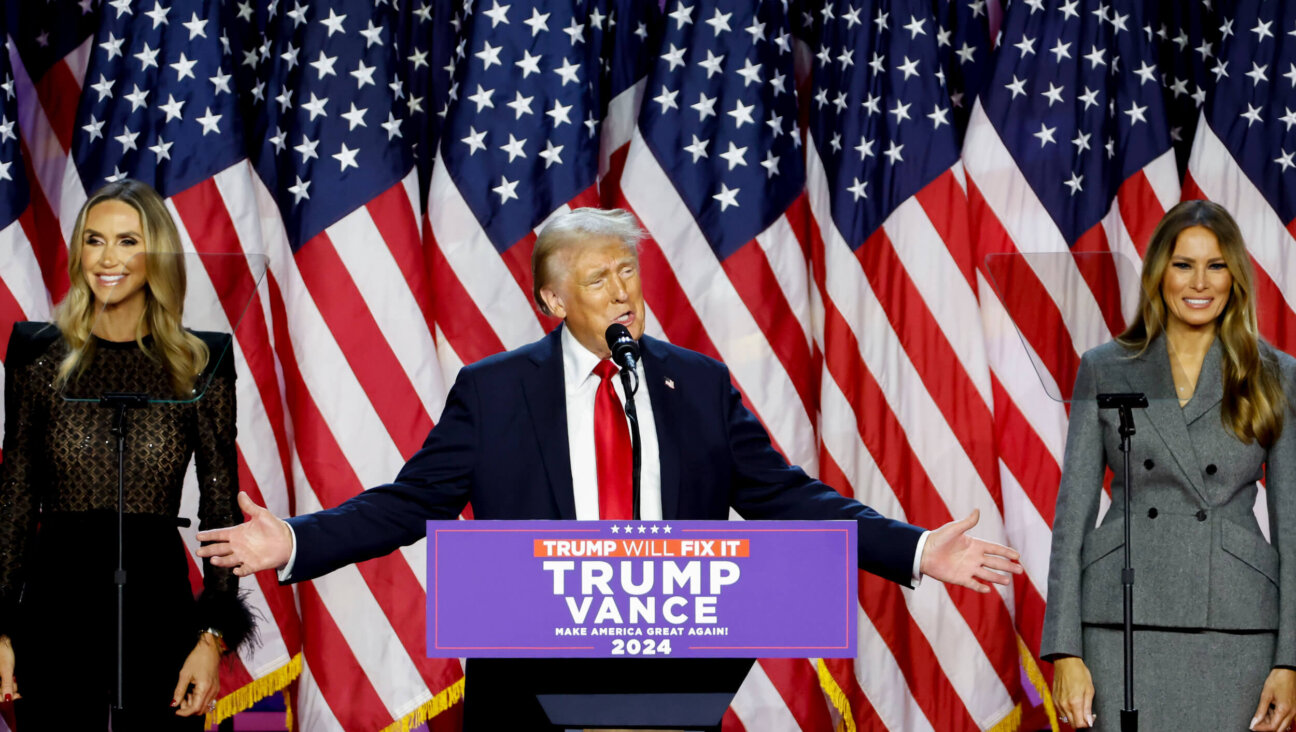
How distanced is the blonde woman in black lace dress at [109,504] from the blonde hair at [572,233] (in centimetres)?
81

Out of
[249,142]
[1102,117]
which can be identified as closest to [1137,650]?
[1102,117]

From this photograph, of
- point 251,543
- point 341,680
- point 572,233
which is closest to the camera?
point 251,543

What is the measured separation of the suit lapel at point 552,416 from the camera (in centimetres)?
246

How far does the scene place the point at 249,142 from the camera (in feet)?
14.8

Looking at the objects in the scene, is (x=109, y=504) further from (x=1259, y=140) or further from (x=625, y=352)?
(x=1259, y=140)

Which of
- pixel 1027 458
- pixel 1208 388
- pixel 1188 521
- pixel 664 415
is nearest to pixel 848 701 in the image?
pixel 1027 458

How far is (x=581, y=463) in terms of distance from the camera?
2.49 m

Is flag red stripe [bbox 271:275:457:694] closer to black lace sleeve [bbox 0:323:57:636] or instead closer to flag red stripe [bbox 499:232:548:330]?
flag red stripe [bbox 499:232:548:330]

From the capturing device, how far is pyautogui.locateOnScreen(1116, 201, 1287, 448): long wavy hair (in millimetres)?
2971

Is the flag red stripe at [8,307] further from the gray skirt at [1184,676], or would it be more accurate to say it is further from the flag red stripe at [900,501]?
the gray skirt at [1184,676]

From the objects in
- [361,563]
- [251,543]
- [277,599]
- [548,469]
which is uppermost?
[548,469]

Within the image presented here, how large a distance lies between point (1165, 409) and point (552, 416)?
4.56ft

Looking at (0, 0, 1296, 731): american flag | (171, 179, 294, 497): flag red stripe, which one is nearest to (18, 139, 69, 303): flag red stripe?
(0, 0, 1296, 731): american flag

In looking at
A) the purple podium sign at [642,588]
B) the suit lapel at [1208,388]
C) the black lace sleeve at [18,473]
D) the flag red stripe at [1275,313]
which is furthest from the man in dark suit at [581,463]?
the flag red stripe at [1275,313]
